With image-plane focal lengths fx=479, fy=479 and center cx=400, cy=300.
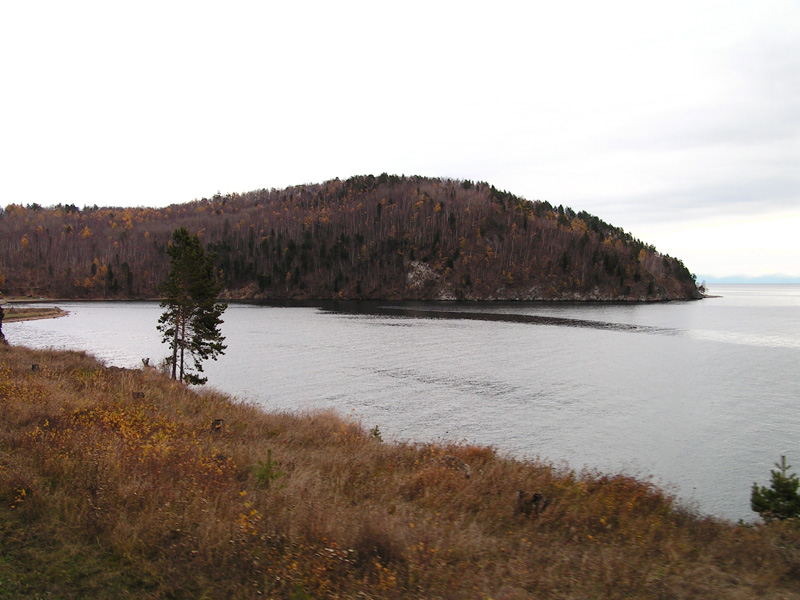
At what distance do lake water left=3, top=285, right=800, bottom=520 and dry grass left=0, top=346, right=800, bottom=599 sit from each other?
7870 mm

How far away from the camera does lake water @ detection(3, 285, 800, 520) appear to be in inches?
797

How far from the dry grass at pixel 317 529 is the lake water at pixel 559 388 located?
7.87m

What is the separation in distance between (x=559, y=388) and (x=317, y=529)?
29773 mm

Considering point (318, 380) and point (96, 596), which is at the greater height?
point (96, 596)

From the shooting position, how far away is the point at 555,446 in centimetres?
2128

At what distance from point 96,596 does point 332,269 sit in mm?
178495

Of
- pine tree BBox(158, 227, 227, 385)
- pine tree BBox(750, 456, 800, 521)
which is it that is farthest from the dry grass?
pine tree BBox(158, 227, 227, 385)

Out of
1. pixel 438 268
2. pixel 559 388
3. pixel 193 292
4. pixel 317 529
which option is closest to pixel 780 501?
pixel 317 529

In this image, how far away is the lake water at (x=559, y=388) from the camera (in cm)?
2023

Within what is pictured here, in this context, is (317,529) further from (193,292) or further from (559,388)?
(559,388)

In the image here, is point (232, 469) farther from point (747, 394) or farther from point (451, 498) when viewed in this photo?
point (747, 394)

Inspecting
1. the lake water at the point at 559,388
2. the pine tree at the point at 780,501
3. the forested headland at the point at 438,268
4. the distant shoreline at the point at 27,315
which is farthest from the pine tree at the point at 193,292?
the forested headland at the point at 438,268

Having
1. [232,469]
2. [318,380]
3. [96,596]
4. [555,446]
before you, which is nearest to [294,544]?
[96,596]

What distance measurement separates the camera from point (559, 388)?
33.6 metres
